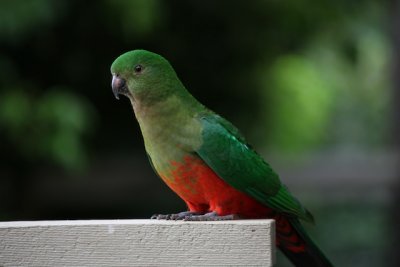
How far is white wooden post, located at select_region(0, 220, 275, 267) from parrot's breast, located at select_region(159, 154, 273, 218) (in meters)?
0.76

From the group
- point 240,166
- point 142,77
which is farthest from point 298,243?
point 142,77

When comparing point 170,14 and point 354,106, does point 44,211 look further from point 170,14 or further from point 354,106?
point 354,106

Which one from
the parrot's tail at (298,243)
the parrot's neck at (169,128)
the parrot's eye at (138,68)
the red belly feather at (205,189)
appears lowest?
the parrot's tail at (298,243)

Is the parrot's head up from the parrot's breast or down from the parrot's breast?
up

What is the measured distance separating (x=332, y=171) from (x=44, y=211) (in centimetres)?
250

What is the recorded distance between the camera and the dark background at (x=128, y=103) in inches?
194

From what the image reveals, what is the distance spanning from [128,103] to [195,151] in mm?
3028

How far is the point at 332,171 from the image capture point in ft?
20.8

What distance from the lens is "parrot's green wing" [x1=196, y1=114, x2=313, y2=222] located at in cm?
279

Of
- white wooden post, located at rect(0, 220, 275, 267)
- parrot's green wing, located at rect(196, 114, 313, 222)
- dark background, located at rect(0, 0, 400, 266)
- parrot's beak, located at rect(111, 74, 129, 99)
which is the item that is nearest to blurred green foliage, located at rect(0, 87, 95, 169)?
dark background, located at rect(0, 0, 400, 266)

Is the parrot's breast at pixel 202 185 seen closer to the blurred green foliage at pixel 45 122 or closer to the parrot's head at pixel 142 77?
the parrot's head at pixel 142 77

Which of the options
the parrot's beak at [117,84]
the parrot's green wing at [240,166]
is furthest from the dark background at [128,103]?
the parrot's green wing at [240,166]

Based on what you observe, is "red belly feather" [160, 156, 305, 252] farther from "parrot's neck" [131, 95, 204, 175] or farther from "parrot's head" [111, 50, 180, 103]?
"parrot's head" [111, 50, 180, 103]

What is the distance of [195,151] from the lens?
2797mm
